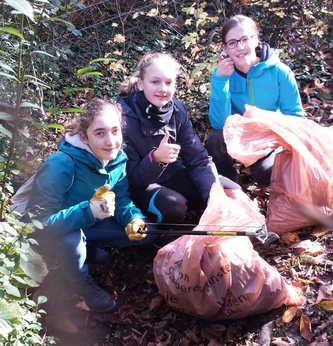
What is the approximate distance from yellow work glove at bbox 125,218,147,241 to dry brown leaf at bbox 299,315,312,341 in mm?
968

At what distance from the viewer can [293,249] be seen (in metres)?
2.48

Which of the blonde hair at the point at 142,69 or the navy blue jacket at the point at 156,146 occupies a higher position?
the blonde hair at the point at 142,69

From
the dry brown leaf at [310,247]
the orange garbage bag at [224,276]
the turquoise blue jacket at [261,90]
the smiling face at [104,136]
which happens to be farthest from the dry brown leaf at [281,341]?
the turquoise blue jacket at [261,90]

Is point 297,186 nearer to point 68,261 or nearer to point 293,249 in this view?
point 293,249

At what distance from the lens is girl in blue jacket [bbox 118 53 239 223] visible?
253 cm

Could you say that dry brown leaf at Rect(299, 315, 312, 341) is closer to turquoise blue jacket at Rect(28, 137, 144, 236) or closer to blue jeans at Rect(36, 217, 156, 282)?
turquoise blue jacket at Rect(28, 137, 144, 236)

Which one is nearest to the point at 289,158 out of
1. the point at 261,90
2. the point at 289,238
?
the point at 289,238

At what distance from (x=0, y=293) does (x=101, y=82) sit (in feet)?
12.8

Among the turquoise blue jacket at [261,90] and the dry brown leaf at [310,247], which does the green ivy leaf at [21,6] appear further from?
the dry brown leaf at [310,247]

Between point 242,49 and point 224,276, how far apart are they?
66.3 inches

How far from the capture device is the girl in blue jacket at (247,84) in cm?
280

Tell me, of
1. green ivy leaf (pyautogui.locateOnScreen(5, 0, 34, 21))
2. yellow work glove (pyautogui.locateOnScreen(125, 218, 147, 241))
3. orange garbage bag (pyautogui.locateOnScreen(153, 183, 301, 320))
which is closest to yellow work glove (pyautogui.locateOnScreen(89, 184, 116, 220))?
yellow work glove (pyautogui.locateOnScreen(125, 218, 147, 241))

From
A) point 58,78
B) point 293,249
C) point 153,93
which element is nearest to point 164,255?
point 293,249

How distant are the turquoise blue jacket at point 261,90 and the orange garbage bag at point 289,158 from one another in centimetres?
31
